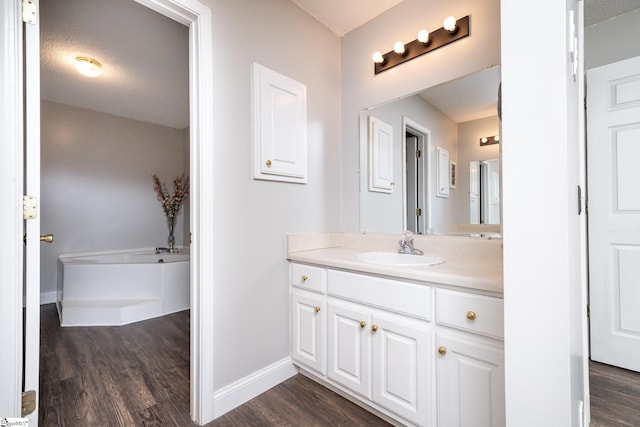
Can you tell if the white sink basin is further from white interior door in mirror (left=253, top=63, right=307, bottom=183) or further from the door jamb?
the door jamb

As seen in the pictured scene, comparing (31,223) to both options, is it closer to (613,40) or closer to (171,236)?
(171,236)

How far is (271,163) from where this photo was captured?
1.72 metres

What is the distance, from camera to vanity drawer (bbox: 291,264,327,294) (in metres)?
1.64

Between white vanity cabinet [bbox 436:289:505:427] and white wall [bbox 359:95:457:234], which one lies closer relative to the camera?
white vanity cabinet [bbox 436:289:505:427]

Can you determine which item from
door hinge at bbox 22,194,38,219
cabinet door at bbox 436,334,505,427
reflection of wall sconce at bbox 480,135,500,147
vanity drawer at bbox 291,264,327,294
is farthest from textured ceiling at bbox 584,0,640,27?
door hinge at bbox 22,194,38,219

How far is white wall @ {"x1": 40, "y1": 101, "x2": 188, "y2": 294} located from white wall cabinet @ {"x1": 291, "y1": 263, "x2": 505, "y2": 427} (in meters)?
3.41

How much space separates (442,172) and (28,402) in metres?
2.24

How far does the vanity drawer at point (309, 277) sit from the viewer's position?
1.64 metres

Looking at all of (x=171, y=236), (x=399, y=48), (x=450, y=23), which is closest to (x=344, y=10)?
(x=399, y=48)

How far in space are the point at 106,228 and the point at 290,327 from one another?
3329mm

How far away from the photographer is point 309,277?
1719 mm

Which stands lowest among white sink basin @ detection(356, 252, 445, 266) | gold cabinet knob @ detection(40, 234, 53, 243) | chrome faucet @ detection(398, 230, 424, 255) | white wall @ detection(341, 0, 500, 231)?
white sink basin @ detection(356, 252, 445, 266)

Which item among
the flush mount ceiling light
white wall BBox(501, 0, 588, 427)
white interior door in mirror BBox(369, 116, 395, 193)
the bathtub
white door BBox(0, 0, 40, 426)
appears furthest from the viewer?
the bathtub

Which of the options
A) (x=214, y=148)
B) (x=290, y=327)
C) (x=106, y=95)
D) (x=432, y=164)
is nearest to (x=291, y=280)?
(x=290, y=327)
